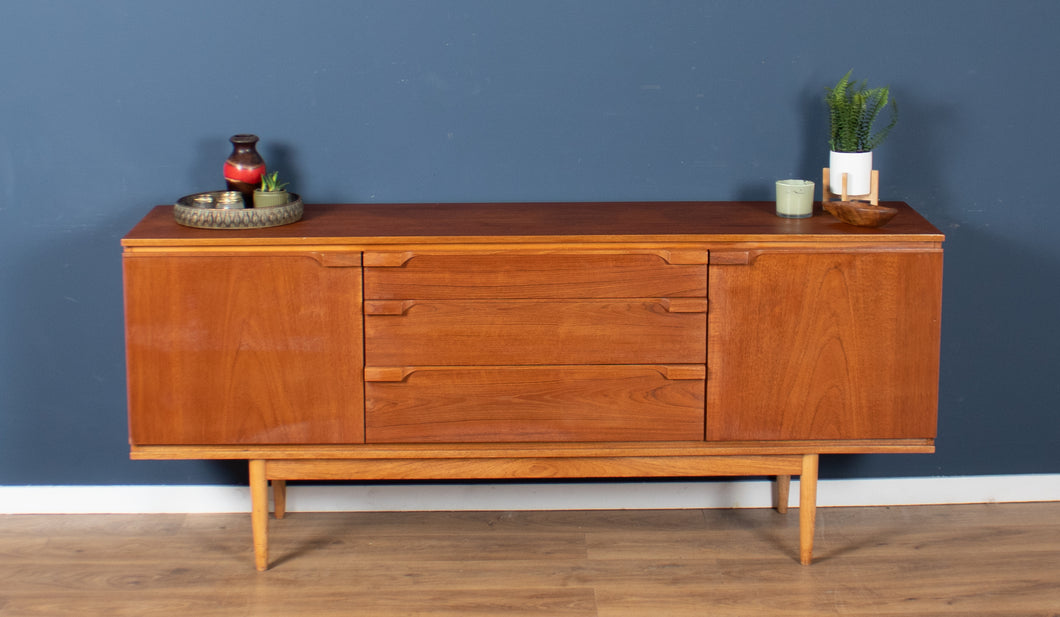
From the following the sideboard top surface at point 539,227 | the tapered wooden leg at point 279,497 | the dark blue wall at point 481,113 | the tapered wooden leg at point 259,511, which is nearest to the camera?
the sideboard top surface at point 539,227

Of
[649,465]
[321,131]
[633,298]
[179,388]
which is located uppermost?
[321,131]

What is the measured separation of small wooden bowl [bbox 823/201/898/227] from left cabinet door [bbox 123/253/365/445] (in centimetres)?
106

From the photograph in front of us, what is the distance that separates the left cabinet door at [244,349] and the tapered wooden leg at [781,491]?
1109mm

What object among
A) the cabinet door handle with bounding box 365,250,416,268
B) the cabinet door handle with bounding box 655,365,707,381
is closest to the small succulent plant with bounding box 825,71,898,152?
the cabinet door handle with bounding box 655,365,707,381

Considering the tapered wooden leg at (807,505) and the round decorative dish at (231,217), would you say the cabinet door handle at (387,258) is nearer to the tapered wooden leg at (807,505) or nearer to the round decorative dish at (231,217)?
the round decorative dish at (231,217)

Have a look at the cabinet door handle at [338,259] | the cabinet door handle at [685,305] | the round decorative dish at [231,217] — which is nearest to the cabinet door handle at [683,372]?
the cabinet door handle at [685,305]

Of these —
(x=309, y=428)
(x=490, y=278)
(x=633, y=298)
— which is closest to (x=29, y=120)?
(x=309, y=428)

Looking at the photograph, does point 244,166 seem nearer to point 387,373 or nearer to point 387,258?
point 387,258

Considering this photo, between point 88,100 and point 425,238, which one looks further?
point 88,100

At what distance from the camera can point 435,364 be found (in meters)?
2.66

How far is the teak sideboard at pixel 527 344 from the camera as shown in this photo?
2.61 m

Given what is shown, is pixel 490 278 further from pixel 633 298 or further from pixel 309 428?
pixel 309 428

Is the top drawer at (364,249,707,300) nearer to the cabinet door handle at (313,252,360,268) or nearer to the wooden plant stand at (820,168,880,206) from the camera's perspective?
the cabinet door handle at (313,252,360,268)

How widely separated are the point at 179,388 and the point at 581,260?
91 centimetres
